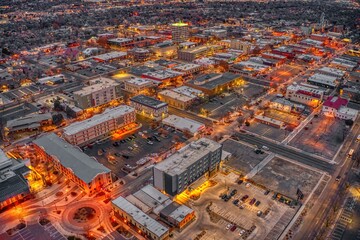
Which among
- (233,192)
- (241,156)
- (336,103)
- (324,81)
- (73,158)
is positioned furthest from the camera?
(324,81)

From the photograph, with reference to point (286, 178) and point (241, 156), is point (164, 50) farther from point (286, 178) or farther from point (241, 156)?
point (286, 178)

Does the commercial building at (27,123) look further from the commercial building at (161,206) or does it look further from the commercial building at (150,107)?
the commercial building at (161,206)

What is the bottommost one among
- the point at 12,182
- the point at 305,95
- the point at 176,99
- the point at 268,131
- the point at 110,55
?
the point at 268,131

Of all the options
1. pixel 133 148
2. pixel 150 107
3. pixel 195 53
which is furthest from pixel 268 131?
pixel 195 53

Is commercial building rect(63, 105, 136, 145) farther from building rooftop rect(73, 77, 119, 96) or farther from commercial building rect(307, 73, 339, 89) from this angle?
commercial building rect(307, 73, 339, 89)

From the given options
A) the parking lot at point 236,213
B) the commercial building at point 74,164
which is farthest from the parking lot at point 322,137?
the commercial building at point 74,164

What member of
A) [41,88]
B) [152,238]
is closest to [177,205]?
[152,238]

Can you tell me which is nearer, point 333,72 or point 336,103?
point 336,103

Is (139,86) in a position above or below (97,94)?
below
